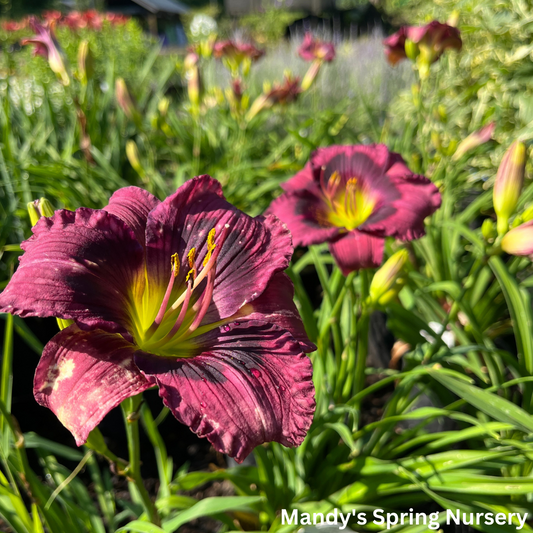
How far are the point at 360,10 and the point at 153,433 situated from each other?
18718mm

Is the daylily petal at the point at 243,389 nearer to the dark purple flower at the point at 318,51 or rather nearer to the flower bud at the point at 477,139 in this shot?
the flower bud at the point at 477,139

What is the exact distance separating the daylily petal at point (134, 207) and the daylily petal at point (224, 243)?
0.03 m

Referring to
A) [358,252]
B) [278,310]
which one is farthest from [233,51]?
[278,310]

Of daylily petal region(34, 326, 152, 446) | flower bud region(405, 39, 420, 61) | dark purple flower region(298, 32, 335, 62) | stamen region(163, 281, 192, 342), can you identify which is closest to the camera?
daylily petal region(34, 326, 152, 446)

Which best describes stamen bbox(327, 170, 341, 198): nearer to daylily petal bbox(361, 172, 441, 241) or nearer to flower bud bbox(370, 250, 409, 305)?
daylily petal bbox(361, 172, 441, 241)

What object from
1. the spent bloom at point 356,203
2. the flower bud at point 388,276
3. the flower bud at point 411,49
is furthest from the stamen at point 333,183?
the flower bud at point 411,49

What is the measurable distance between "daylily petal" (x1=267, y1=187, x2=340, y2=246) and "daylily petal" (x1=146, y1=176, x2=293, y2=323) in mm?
242

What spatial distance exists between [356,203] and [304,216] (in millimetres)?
188

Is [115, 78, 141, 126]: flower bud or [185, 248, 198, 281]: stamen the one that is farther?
A: [115, 78, 141, 126]: flower bud

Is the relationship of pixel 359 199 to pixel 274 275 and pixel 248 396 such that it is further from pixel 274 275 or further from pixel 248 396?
pixel 248 396

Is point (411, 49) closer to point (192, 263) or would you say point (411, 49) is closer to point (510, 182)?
point (510, 182)

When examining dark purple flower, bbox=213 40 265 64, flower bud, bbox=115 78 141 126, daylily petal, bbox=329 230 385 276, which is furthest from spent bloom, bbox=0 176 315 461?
dark purple flower, bbox=213 40 265 64

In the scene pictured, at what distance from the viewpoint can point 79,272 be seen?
0.56 m

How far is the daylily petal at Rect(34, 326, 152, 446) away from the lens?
0.49 metres
